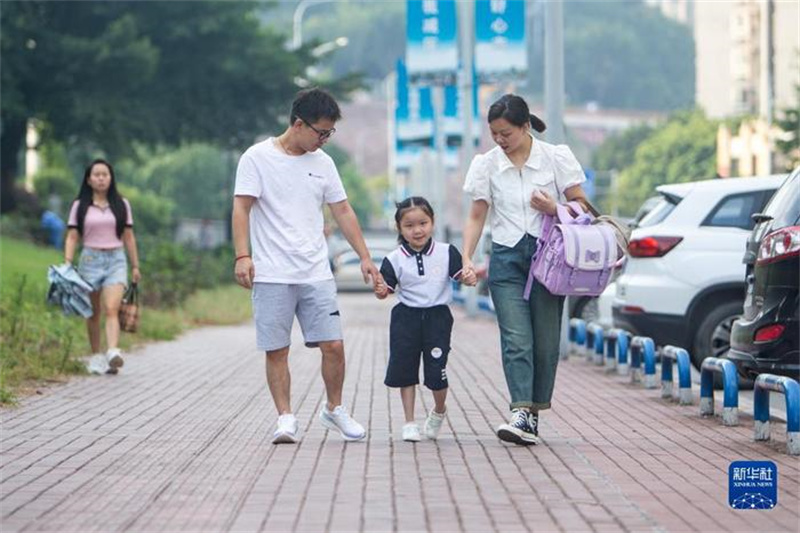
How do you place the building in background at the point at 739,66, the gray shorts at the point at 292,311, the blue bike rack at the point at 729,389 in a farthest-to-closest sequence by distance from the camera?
the building in background at the point at 739,66 < the blue bike rack at the point at 729,389 < the gray shorts at the point at 292,311

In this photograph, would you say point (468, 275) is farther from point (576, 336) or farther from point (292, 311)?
point (576, 336)

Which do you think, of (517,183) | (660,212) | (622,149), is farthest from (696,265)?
(622,149)

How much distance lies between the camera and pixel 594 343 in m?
17.0

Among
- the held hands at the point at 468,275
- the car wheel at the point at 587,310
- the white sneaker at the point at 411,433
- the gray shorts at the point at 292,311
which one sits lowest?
the white sneaker at the point at 411,433

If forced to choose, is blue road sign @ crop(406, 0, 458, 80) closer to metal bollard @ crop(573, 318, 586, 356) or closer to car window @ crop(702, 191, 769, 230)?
metal bollard @ crop(573, 318, 586, 356)

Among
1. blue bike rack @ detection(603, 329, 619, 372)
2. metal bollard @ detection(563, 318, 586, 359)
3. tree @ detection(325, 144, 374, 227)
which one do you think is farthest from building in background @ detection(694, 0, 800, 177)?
blue bike rack @ detection(603, 329, 619, 372)

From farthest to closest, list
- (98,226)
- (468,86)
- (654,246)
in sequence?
1. (468,86)
2. (98,226)
3. (654,246)

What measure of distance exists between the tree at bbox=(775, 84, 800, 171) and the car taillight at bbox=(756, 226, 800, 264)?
20.7 metres

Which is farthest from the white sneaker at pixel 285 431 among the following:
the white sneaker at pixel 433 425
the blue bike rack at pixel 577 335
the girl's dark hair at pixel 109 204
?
the blue bike rack at pixel 577 335

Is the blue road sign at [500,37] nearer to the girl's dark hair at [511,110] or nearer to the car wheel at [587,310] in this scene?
the car wheel at [587,310]

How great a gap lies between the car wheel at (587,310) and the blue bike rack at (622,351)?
→ 14.8ft

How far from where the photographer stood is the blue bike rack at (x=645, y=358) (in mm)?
13664

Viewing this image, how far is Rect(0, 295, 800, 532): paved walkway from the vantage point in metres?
7.23

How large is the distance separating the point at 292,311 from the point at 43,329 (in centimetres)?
660
